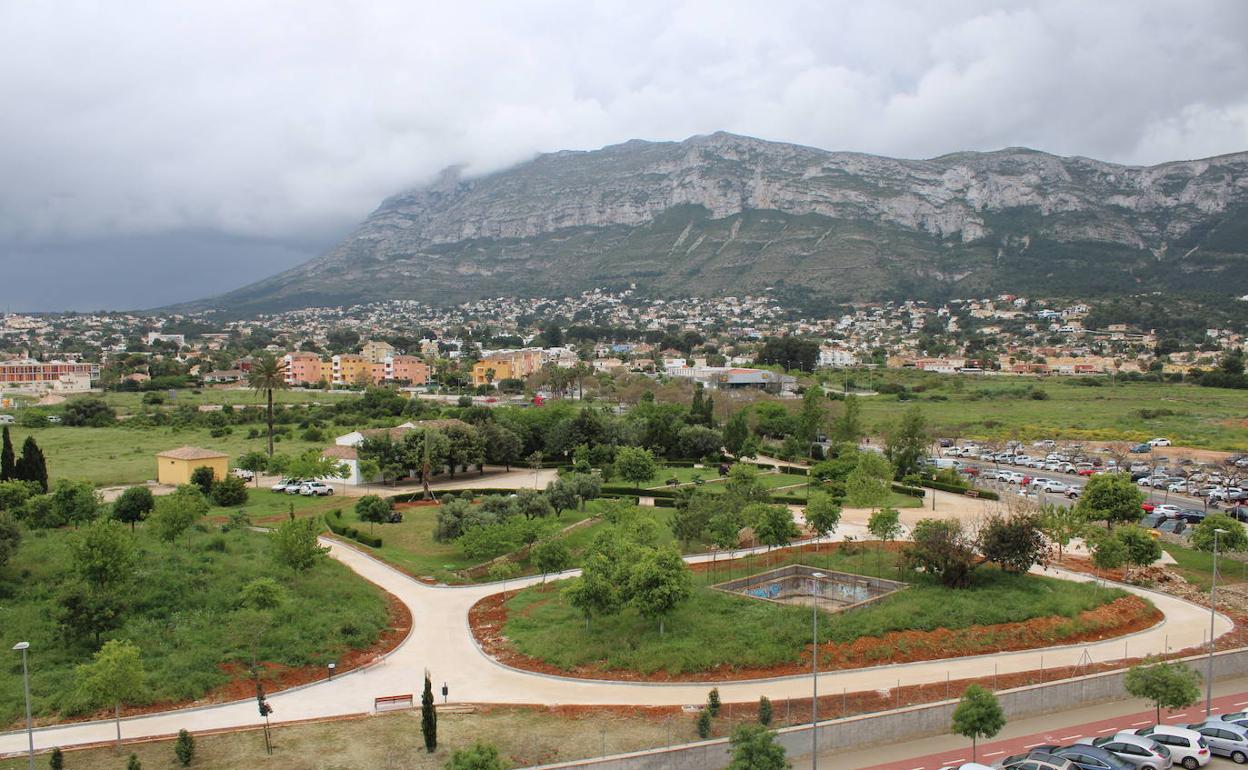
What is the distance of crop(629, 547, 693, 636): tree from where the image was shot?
74.2 feet

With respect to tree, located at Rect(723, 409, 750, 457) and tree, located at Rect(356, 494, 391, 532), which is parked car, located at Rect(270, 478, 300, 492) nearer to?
Answer: tree, located at Rect(356, 494, 391, 532)

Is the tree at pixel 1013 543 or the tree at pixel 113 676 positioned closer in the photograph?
the tree at pixel 113 676

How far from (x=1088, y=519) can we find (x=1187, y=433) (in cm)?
3760

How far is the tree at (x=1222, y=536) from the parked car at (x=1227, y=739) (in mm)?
14228

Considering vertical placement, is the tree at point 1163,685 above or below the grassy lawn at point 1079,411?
above

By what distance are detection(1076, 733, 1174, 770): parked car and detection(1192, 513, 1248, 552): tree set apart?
1594cm

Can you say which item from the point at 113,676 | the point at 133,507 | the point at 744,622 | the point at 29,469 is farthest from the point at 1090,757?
the point at 29,469

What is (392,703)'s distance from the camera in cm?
Result: 1933

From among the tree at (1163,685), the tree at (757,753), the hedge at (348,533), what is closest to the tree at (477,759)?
the tree at (757,753)

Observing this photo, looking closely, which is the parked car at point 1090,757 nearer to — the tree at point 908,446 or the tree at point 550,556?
the tree at point 550,556

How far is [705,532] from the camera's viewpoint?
108ft

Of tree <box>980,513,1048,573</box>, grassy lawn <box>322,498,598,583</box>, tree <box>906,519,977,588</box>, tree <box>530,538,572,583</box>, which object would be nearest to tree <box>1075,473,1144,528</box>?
tree <box>980,513,1048,573</box>

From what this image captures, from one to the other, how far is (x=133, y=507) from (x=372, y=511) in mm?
9152

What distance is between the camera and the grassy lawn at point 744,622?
21.7 metres
